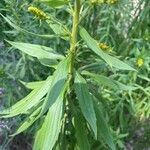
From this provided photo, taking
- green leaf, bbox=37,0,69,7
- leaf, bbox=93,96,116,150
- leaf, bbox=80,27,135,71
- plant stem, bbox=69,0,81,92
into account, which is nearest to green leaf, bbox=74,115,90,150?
leaf, bbox=93,96,116,150

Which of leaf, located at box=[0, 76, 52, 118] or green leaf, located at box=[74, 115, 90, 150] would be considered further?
green leaf, located at box=[74, 115, 90, 150]

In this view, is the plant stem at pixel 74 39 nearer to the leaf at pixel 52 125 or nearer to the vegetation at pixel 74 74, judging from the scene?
the vegetation at pixel 74 74

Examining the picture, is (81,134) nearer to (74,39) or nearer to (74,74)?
(74,74)

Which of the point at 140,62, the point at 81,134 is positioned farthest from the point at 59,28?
the point at 140,62

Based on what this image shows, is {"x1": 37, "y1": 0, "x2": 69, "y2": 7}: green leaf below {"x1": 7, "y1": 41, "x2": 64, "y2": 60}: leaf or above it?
above

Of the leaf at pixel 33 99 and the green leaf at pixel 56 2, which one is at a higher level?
the green leaf at pixel 56 2

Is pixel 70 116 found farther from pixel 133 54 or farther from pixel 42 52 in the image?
pixel 133 54

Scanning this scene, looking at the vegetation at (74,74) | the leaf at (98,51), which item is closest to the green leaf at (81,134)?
the vegetation at (74,74)

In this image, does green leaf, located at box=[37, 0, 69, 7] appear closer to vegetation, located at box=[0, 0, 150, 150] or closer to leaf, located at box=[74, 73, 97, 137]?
vegetation, located at box=[0, 0, 150, 150]
